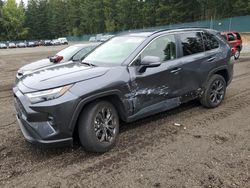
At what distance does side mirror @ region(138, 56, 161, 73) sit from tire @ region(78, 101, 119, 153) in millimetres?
862

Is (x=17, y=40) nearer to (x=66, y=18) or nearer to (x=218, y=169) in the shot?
(x=66, y=18)

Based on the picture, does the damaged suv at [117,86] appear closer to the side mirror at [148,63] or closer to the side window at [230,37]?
the side mirror at [148,63]

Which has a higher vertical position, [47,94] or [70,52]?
[47,94]

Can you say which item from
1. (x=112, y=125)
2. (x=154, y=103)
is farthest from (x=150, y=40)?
(x=112, y=125)

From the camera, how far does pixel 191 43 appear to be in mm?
6387

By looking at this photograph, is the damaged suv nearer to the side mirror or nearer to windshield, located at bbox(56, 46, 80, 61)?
the side mirror

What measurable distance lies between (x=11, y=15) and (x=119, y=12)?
3897 centimetres

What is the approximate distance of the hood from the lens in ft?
14.4

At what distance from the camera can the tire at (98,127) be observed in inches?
176

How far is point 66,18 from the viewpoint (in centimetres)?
10331

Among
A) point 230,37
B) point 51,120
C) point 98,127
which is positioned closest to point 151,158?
point 98,127

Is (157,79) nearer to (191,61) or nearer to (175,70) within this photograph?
(175,70)

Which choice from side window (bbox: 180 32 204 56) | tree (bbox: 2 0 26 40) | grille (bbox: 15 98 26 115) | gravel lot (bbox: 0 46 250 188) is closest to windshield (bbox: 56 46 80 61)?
gravel lot (bbox: 0 46 250 188)

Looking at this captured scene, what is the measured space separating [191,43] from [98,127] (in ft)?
9.53
